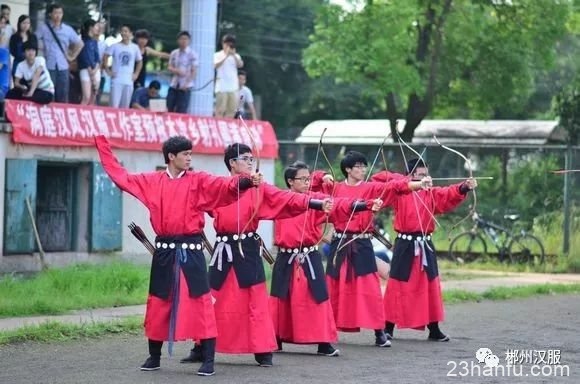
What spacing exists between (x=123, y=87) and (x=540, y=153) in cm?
839

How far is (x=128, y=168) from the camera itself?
65.4 ft

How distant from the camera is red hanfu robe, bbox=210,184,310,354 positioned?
1065 cm

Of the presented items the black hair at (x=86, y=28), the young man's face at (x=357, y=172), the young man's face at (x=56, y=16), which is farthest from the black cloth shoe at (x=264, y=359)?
the black hair at (x=86, y=28)

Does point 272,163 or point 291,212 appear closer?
point 291,212

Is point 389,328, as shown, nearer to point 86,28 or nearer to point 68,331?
point 68,331

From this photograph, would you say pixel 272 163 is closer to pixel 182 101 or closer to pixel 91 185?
pixel 182 101

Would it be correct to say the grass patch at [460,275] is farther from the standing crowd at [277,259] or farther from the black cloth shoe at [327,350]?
the black cloth shoe at [327,350]

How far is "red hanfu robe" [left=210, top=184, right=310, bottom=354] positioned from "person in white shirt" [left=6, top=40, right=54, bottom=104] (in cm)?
722

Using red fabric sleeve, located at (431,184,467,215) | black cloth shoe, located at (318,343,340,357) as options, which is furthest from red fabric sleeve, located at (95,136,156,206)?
red fabric sleeve, located at (431,184,467,215)

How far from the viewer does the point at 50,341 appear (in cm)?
1224

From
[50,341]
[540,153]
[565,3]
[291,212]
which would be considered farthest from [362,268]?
[565,3]

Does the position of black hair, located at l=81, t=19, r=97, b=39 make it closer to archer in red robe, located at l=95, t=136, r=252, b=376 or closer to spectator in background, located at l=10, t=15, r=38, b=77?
spectator in background, located at l=10, t=15, r=38, b=77

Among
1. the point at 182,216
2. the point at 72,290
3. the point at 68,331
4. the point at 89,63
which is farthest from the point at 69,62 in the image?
the point at 182,216

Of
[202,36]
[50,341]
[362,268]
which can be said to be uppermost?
[202,36]
